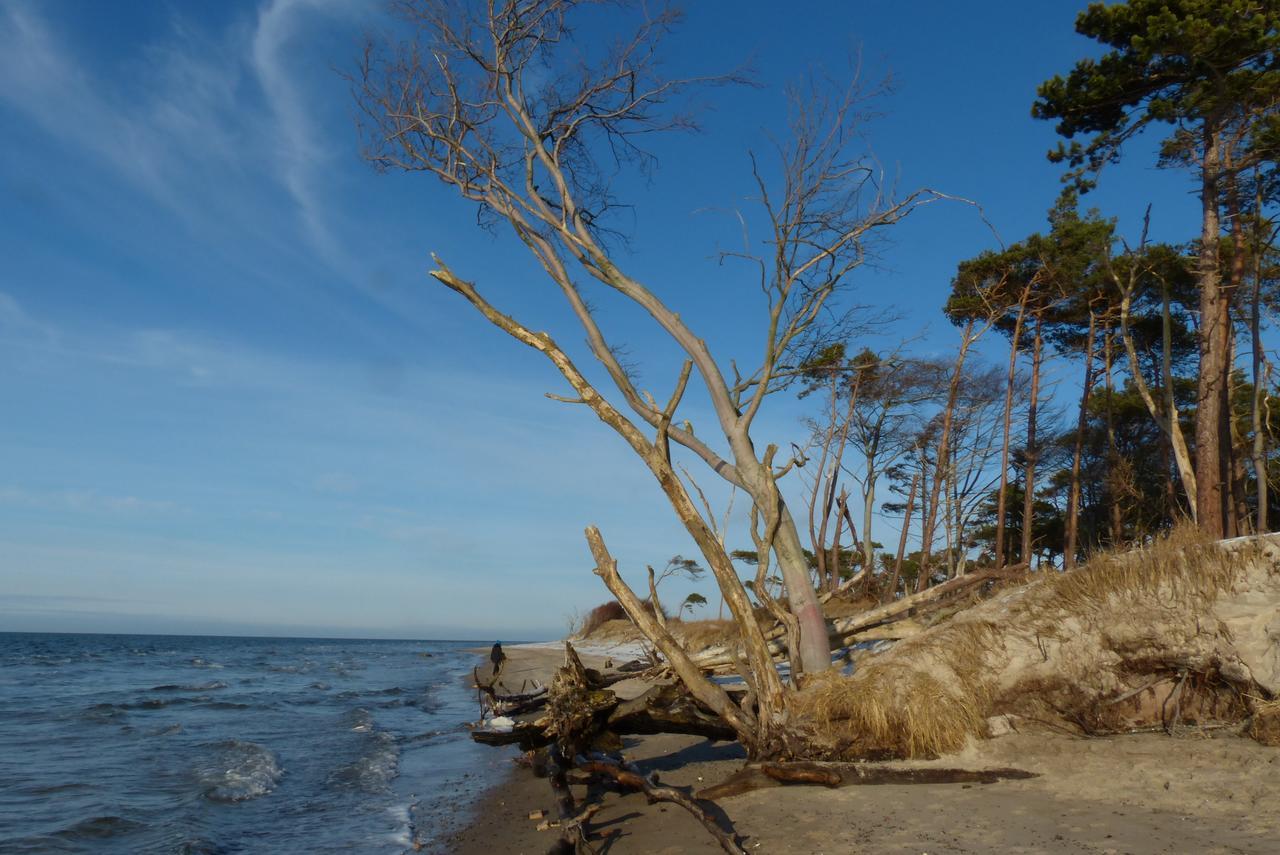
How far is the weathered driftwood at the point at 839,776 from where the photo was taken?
664 centimetres

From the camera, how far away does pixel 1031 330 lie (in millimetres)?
23938

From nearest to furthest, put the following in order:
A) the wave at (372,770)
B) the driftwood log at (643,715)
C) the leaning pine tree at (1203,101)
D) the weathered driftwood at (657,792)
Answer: the weathered driftwood at (657,792)
the driftwood log at (643,715)
the wave at (372,770)
the leaning pine tree at (1203,101)

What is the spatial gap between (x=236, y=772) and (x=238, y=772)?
26 millimetres

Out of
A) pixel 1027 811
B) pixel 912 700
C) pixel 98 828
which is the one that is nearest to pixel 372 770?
pixel 98 828

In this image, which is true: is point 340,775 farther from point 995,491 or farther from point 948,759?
point 995,491

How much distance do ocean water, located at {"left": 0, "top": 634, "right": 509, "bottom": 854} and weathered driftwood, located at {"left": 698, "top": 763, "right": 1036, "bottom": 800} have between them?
2.70 meters

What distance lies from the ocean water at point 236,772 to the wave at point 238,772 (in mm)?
35

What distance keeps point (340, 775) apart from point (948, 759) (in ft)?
26.8

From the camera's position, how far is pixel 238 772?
11.6 m

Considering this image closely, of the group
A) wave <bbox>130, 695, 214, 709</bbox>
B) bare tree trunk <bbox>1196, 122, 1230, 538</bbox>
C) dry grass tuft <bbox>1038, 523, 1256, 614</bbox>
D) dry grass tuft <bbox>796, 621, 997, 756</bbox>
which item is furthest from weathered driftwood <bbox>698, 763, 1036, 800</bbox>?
wave <bbox>130, 695, 214, 709</bbox>

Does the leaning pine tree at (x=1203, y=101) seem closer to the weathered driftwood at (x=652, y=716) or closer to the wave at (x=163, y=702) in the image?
the weathered driftwood at (x=652, y=716)

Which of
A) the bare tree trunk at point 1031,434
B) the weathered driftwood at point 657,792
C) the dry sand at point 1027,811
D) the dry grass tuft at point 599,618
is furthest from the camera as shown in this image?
the dry grass tuft at point 599,618

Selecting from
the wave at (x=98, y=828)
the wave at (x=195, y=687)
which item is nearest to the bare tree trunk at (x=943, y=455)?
the wave at (x=98, y=828)

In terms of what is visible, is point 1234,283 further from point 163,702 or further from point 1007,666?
point 163,702
